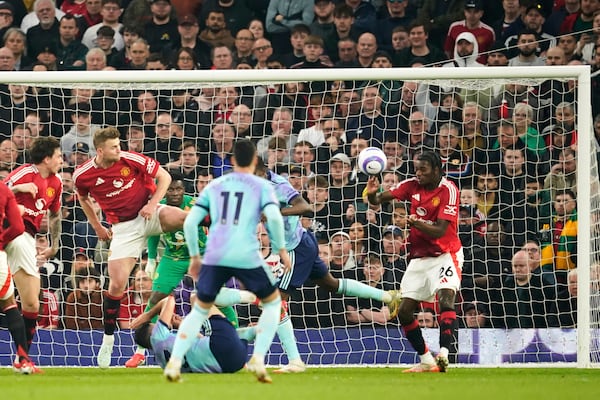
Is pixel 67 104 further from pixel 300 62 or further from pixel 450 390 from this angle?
pixel 450 390

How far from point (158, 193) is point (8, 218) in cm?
179

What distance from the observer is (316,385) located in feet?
32.1

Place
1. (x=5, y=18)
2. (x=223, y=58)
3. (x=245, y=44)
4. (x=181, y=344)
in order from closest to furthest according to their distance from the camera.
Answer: (x=181, y=344) → (x=223, y=58) → (x=245, y=44) → (x=5, y=18)

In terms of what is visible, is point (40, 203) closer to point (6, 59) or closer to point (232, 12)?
point (6, 59)

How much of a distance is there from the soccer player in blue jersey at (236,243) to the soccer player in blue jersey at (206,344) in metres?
0.71

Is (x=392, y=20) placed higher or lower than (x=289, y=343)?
higher

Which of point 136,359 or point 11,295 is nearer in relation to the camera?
point 11,295

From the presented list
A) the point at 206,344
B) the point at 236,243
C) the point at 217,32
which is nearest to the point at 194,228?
the point at 236,243

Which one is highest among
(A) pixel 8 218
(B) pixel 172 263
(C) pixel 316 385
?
(A) pixel 8 218

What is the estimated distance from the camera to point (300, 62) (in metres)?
16.8

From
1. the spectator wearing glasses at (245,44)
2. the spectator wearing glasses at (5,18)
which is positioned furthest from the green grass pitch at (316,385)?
the spectator wearing glasses at (5,18)

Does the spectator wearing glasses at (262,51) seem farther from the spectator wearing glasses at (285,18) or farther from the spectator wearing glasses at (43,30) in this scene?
the spectator wearing glasses at (43,30)

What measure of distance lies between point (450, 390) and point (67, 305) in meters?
6.29

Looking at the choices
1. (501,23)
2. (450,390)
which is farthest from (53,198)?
(501,23)
